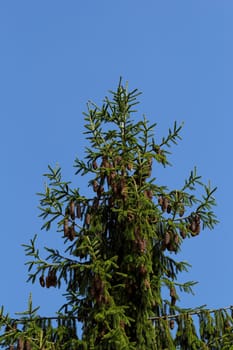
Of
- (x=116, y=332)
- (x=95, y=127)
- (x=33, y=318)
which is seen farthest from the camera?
(x=95, y=127)

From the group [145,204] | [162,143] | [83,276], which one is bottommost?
[83,276]

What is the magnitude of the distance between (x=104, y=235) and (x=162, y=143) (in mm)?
1850

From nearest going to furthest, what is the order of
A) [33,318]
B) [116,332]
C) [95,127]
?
[116,332] < [33,318] < [95,127]

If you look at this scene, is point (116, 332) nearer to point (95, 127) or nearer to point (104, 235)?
point (104, 235)

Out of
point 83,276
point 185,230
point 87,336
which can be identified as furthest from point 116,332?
point 185,230

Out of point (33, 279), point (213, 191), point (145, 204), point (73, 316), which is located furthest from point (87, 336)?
point (213, 191)

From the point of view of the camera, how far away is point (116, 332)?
10664 mm

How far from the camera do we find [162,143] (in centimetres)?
1288

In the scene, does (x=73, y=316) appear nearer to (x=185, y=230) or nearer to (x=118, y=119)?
(x=185, y=230)

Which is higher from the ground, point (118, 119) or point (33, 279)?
point (118, 119)

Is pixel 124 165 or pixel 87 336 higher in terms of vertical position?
pixel 124 165

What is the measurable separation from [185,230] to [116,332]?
2.29 meters

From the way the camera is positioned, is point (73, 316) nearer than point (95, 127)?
Yes

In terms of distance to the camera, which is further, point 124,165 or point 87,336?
point 124,165
